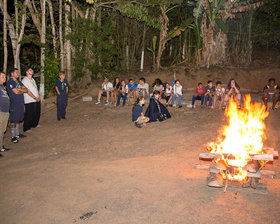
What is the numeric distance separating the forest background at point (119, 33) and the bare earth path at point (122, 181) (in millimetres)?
6481

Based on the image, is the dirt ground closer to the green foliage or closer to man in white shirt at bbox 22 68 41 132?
man in white shirt at bbox 22 68 41 132

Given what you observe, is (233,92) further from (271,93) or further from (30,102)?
(30,102)

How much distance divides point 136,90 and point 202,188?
24.3 ft

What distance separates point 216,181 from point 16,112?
579 centimetres

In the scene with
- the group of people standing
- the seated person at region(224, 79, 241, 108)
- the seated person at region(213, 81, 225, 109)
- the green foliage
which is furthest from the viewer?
the green foliage

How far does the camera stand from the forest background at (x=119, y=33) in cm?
1260

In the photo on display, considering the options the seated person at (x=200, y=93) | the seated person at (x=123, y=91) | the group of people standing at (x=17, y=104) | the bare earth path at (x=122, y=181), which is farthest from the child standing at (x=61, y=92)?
the seated person at (x=200, y=93)

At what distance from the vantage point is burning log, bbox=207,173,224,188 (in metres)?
4.29

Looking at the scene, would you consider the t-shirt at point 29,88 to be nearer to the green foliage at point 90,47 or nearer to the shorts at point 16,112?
the shorts at point 16,112

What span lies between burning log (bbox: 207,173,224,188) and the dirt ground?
12 centimetres

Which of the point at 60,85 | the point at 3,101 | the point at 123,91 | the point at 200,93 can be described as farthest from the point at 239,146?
the point at 123,91

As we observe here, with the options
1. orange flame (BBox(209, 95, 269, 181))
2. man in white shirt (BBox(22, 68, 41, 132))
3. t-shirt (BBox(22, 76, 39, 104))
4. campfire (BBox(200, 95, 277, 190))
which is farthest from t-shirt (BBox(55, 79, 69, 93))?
campfire (BBox(200, 95, 277, 190))

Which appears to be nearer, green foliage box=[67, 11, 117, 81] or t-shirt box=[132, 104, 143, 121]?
t-shirt box=[132, 104, 143, 121]

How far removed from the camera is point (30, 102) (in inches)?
319
